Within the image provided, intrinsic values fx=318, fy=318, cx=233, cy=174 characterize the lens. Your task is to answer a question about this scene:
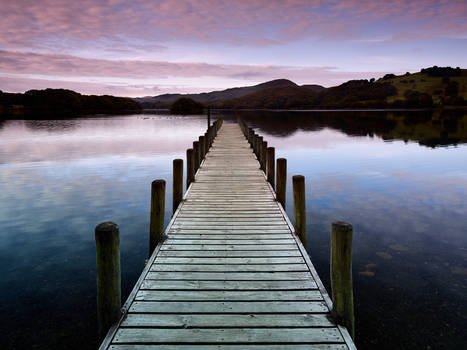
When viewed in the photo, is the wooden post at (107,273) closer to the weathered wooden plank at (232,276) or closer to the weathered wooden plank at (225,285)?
the weathered wooden plank at (225,285)

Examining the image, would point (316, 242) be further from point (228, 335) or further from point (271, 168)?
point (228, 335)

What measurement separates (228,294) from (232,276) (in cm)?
50

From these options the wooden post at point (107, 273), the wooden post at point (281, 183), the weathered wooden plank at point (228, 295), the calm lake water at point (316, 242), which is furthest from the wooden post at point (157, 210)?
the wooden post at point (281, 183)

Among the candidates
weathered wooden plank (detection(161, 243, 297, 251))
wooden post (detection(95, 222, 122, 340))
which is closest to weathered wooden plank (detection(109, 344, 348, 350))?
wooden post (detection(95, 222, 122, 340))

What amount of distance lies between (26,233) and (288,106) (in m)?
188

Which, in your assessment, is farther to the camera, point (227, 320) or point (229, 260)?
point (229, 260)

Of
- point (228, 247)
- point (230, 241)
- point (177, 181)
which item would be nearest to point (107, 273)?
point (228, 247)

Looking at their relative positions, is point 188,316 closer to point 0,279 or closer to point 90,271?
point 90,271

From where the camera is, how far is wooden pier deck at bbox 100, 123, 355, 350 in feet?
11.8

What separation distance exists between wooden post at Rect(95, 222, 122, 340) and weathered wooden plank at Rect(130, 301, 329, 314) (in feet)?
0.97

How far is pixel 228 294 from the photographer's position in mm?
4445

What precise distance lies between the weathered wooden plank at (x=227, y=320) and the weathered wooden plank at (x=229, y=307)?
0.08 meters

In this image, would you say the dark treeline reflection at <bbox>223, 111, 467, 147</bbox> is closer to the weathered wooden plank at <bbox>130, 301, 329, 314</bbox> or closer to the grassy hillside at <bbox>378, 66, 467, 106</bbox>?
the weathered wooden plank at <bbox>130, 301, 329, 314</bbox>

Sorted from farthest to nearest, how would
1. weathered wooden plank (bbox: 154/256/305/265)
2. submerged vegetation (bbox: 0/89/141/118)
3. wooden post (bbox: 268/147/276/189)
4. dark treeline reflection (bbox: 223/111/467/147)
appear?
submerged vegetation (bbox: 0/89/141/118)
dark treeline reflection (bbox: 223/111/467/147)
wooden post (bbox: 268/147/276/189)
weathered wooden plank (bbox: 154/256/305/265)
